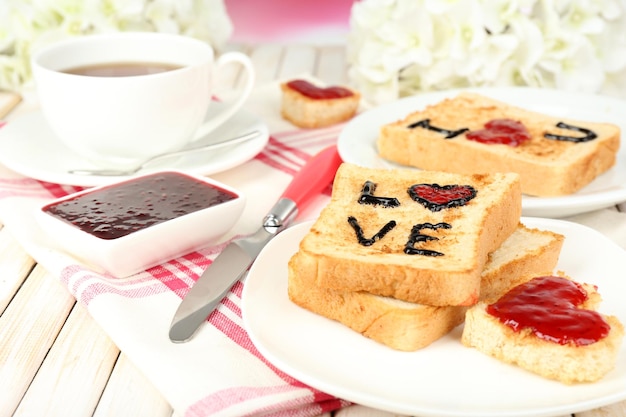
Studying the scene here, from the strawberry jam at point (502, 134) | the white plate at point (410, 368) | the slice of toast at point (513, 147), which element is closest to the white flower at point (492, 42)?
the slice of toast at point (513, 147)

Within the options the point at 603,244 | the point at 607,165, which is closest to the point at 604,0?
the point at 607,165

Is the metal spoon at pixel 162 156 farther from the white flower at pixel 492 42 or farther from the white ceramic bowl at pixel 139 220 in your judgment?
the white flower at pixel 492 42

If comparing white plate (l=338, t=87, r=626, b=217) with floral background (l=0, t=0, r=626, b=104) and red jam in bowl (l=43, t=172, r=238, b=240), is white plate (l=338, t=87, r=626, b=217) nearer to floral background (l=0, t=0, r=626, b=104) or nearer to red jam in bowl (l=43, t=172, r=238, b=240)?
floral background (l=0, t=0, r=626, b=104)

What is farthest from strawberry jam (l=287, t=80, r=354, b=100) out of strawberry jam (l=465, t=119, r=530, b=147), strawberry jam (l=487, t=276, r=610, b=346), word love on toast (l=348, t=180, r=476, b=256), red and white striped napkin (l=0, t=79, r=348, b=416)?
strawberry jam (l=487, t=276, r=610, b=346)

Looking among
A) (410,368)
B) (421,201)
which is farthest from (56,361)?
(421,201)

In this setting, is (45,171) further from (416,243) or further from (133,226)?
(416,243)
